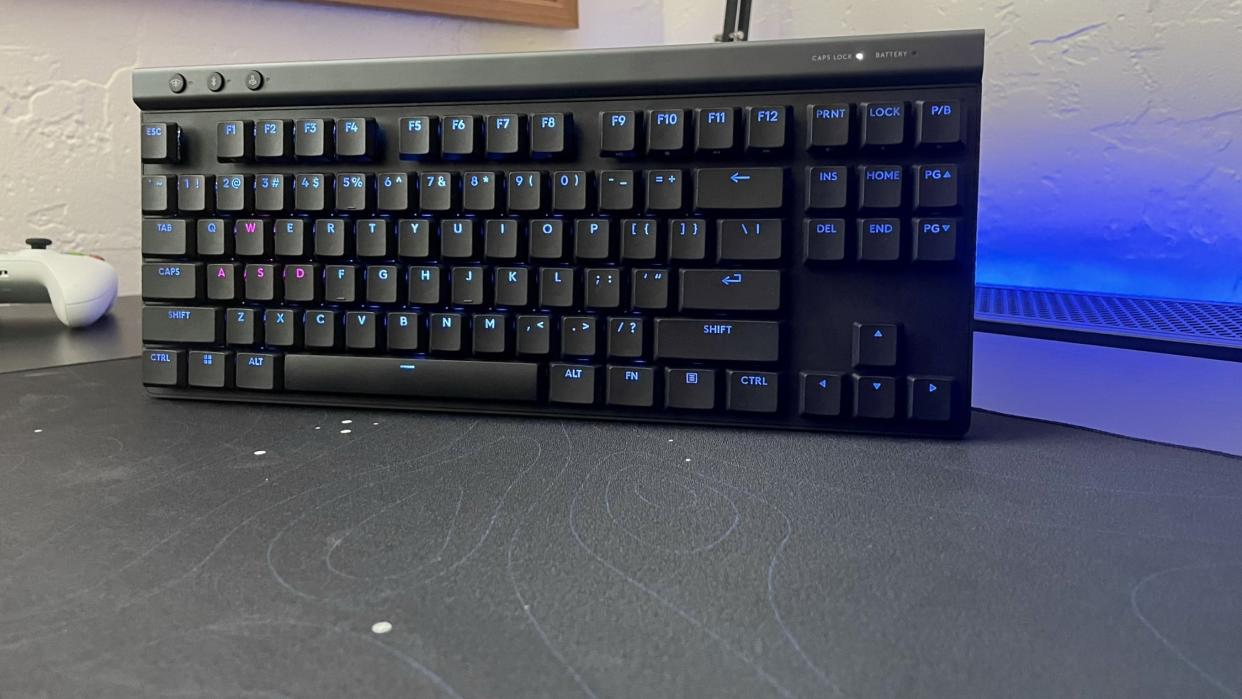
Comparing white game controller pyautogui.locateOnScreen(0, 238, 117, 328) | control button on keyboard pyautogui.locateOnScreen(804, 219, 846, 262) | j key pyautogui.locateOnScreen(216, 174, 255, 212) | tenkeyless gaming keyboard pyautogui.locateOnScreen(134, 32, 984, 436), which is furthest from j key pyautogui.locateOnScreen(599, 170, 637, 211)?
white game controller pyautogui.locateOnScreen(0, 238, 117, 328)

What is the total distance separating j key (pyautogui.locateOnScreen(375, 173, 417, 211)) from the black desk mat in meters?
0.14

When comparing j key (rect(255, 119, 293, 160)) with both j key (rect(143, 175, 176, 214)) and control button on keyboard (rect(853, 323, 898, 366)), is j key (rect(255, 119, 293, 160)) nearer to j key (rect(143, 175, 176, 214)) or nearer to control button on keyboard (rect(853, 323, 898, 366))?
j key (rect(143, 175, 176, 214))

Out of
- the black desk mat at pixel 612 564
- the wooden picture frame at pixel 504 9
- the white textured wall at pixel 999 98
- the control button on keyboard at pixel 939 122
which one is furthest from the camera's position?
the wooden picture frame at pixel 504 9

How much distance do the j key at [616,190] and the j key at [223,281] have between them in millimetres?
243

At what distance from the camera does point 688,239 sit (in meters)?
0.44

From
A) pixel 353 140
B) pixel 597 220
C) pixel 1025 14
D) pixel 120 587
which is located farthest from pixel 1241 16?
pixel 120 587

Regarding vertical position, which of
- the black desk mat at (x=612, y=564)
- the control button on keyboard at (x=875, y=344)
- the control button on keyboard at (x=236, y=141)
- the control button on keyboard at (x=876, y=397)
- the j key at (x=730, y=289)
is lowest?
the black desk mat at (x=612, y=564)

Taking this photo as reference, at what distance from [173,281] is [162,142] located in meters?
0.09

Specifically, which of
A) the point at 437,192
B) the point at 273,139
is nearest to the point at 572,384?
the point at 437,192

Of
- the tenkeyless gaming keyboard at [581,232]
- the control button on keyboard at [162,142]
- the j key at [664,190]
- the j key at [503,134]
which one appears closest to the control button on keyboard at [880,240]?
the tenkeyless gaming keyboard at [581,232]

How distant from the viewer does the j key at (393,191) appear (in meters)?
0.47

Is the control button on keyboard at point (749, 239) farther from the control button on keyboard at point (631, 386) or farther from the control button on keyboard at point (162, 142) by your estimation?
the control button on keyboard at point (162, 142)

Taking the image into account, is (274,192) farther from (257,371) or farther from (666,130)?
(666,130)

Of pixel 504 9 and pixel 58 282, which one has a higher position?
pixel 504 9
